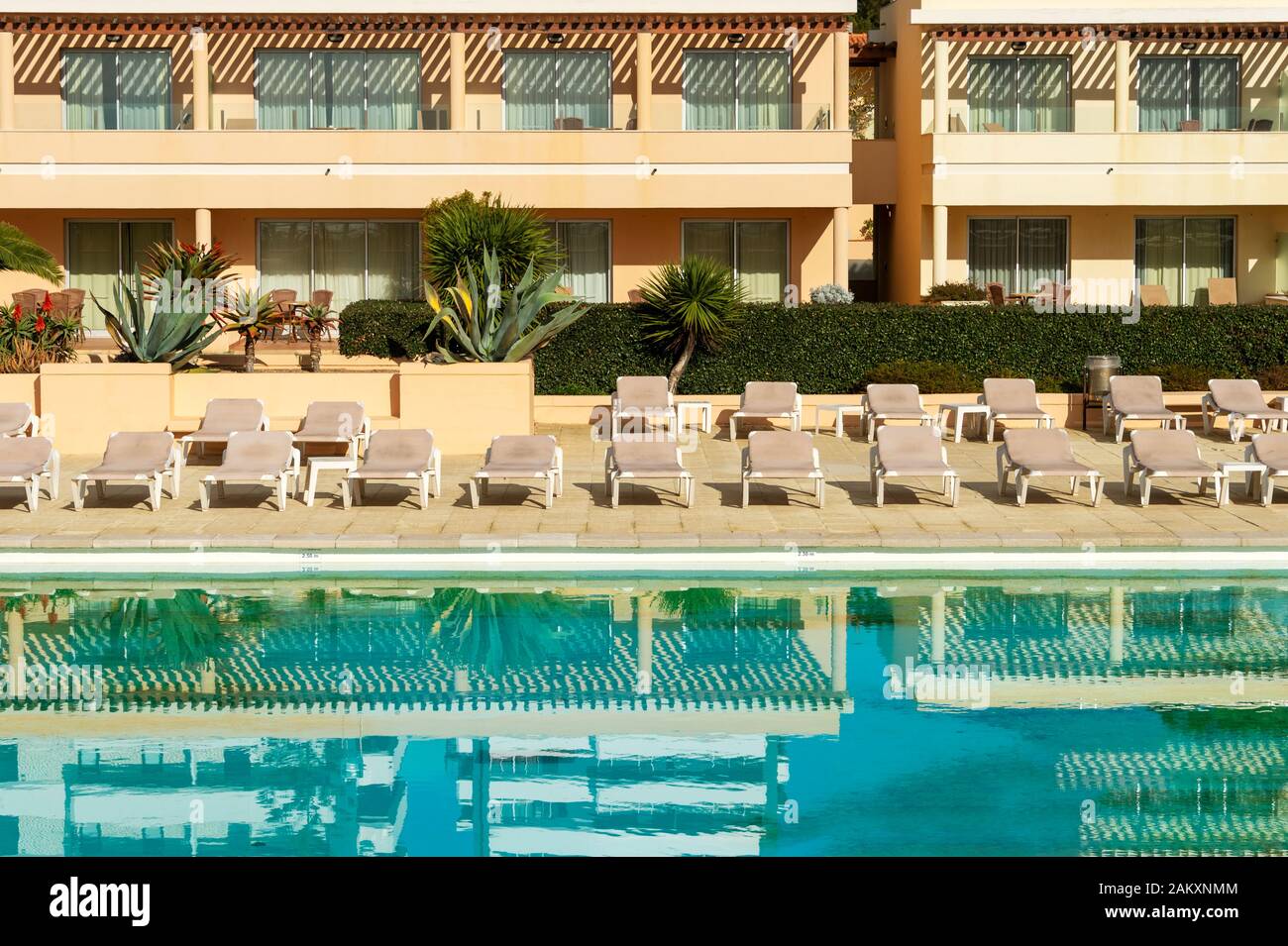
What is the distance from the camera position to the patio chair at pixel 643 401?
24.0 metres

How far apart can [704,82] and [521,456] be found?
677 inches

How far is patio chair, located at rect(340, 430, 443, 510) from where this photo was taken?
732 inches

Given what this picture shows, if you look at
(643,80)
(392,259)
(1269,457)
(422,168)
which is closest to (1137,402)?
(1269,457)

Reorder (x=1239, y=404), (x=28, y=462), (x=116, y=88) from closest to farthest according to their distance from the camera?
(x=28, y=462) → (x=1239, y=404) → (x=116, y=88)

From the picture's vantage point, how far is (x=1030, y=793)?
10312 mm

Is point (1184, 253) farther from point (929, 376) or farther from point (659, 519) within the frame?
point (659, 519)

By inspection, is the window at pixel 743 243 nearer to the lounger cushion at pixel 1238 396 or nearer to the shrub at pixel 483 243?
the shrub at pixel 483 243

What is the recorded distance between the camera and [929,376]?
2586 centimetres

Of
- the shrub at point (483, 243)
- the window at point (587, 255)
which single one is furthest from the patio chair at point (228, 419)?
the window at point (587, 255)

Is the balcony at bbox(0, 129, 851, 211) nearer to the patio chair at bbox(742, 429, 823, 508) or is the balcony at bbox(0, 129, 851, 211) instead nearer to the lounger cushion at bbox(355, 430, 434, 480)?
the lounger cushion at bbox(355, 430, 434, 480)

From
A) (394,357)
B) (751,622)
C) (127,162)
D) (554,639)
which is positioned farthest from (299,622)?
(127,162)

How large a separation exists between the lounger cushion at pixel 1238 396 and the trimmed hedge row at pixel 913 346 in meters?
2.89
